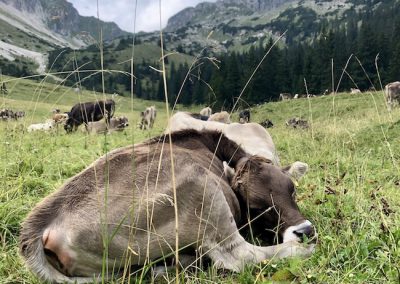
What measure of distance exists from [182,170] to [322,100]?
2818 cm

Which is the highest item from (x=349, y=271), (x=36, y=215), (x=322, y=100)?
(x=36, y=215)

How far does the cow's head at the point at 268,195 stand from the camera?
430 cm

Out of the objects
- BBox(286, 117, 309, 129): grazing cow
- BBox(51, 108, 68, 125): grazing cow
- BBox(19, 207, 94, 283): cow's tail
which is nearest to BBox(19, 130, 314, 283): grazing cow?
BBox(19, 207, 94, 283): cow's tail

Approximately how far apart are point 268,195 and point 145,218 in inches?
58.1

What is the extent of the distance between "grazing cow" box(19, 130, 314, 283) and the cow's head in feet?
0.03

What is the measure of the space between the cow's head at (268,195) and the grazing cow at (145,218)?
10 millimetres

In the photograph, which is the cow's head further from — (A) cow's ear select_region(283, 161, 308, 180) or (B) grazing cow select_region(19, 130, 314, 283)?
(A) cow's ear select_region(283, 161, 308, 180)

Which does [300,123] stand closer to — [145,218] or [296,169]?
[296,169]

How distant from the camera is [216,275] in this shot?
346cm

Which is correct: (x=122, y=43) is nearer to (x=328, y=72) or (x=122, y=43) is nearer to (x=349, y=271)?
(x=328, y=72)

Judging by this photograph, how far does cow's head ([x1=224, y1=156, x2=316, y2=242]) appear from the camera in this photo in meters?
4.30

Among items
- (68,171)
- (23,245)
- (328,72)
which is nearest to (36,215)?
(23,245)

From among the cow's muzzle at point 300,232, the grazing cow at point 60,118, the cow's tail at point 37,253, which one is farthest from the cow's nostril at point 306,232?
the grazing cow at point 60,118

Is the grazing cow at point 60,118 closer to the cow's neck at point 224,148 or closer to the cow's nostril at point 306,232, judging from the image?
the cow's neck at point 224,148
